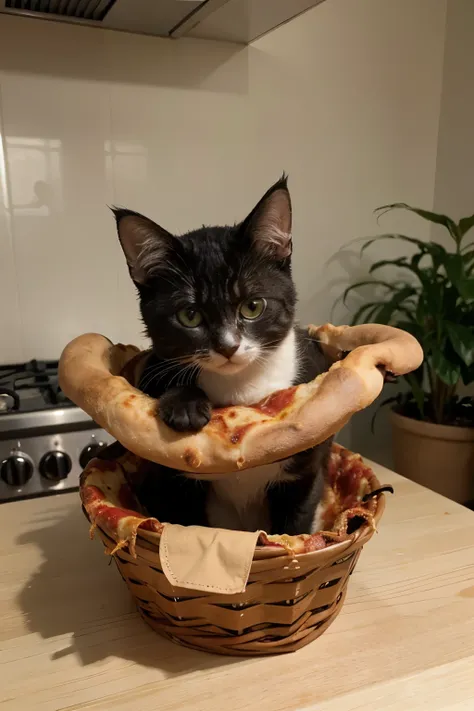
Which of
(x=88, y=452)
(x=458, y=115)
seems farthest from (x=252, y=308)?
(x=458, y=115)

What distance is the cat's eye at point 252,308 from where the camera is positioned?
2.57 ft

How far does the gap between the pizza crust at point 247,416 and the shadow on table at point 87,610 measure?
22 cm

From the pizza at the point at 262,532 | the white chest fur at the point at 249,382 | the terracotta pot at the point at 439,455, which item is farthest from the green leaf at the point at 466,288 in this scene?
the white chest fur at the point at 249,382

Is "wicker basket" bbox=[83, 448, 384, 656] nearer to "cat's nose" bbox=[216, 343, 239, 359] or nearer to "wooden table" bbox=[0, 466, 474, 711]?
"wooden table" bbox=[0, 466, 474, 711]

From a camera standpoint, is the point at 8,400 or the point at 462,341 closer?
the point at 8,400

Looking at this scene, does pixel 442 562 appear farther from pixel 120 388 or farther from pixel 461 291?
pixel 461 291

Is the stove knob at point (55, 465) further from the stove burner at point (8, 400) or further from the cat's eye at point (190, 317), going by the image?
the cat's eye at point (190, 317)

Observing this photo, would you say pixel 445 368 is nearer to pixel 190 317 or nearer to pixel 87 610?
pixel 190 317

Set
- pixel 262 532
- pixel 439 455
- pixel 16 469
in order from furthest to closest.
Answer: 1. pixel 439 455
2. pixel 16 469
3. pixel 262 532

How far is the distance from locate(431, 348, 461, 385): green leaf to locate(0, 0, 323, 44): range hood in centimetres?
83

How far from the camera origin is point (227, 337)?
0.73 m

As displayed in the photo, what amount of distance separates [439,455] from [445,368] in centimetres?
26

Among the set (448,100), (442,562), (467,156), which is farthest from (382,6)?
(442,562)

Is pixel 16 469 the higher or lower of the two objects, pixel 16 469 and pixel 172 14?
the lower
